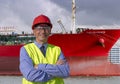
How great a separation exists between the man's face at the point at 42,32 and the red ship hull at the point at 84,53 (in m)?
14.3

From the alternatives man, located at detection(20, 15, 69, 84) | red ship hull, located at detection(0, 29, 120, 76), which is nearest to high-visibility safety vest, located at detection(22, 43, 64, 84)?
man, located at detection(20, 15, 69, 84)

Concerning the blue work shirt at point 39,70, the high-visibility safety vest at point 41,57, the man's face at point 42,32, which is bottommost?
the blue work shirt at point 39,70

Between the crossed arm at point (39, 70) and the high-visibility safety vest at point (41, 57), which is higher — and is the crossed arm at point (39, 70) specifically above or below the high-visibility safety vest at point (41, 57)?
below

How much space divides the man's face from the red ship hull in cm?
1433

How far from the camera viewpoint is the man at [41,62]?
303cm

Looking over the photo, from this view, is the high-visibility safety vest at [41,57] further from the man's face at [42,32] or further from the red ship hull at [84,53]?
the red ship hull at [84,53]

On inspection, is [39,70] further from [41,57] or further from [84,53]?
[84,53]

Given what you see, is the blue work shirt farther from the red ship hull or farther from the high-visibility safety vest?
the red ship hull

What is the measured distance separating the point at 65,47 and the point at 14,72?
2.34 metres

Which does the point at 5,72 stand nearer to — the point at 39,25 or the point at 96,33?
the point at 96,33

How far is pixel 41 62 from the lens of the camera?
10.0 ft

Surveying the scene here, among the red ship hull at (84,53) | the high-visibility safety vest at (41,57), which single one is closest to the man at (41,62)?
the high-visibility safety vest at (41,57)

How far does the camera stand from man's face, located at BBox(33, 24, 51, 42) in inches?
121

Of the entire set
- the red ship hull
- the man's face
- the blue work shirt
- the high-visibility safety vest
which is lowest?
the red ship hull
